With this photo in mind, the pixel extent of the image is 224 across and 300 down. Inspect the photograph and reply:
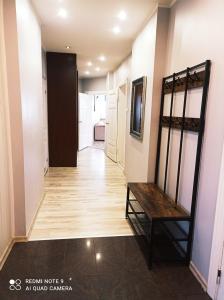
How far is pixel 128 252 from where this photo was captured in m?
2.26

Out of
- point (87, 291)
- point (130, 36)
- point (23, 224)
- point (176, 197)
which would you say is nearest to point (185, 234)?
point (176, 197)

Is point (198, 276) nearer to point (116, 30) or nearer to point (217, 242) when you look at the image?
point (217, 242)

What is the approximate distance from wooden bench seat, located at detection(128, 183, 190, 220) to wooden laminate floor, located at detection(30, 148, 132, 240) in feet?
1.64

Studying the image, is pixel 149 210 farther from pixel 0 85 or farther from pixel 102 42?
pixel 102 42

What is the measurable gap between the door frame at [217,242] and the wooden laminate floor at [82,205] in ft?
3.48

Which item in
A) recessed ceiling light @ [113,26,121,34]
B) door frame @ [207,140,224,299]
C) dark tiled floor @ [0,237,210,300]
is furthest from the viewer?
recessed ceiling light @ [113,26,121,34]

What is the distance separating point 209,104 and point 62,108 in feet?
13.4

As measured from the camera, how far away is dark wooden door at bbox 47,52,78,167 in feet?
16.8

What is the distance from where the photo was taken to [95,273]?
1.94 m

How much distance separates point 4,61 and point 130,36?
2360 mm

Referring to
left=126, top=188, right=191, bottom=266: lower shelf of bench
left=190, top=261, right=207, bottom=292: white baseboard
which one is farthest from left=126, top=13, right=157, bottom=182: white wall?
left=190, top=261, right=207, bottom=292: white baseboard

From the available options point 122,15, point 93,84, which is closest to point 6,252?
point 122,15

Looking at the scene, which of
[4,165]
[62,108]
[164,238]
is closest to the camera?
[4,165]

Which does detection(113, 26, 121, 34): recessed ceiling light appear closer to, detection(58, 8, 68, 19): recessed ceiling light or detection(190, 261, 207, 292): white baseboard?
detection(58, 8, 68, 19): recessed ceiling light
